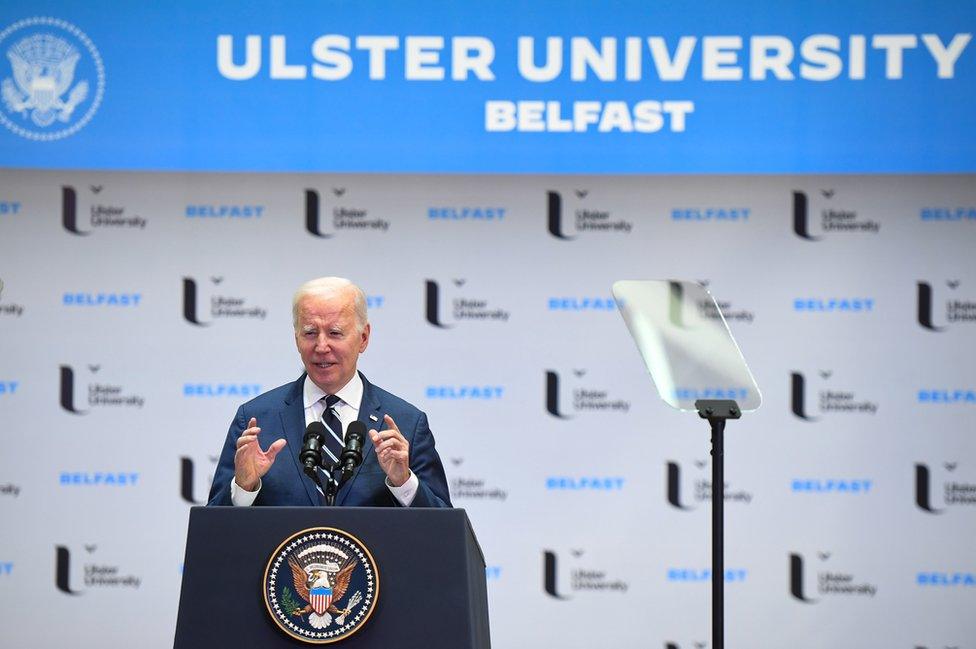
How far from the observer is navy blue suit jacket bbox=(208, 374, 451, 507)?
2.71m

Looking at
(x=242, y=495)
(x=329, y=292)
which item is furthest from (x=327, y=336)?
(x=242, y=495)

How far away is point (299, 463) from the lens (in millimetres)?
2748

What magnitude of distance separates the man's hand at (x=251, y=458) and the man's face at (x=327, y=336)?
0.38 metres

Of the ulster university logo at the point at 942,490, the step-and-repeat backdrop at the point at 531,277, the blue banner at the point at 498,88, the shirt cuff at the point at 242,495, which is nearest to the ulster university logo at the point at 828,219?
the step-and-repeat backdrop at the point at 531,277

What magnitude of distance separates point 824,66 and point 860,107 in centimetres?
22

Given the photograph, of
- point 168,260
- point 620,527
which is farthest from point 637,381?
point 168,260

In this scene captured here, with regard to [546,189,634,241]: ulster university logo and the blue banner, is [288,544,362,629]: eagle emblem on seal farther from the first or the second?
[546,189,634,241]: ulster university logo

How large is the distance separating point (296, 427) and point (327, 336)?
22cm

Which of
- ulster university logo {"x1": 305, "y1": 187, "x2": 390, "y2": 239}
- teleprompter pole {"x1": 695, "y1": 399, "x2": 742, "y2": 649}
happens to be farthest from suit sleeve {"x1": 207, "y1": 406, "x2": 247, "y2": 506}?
ulster university logo {"x1": 305, "y1": 187, "x2": 390, "y2": 239}

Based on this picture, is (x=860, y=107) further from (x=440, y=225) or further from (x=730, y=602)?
(x=730, y=602)

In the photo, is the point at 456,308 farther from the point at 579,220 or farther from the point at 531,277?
the point at 579,220

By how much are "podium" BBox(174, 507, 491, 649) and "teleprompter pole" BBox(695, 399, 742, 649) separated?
2.69 feet

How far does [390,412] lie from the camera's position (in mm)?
2938

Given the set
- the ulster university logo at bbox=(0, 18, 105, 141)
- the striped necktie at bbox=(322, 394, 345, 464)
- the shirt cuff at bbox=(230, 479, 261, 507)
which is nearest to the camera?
the shirt cuff at bbox=(230, 479, 261, 507)
